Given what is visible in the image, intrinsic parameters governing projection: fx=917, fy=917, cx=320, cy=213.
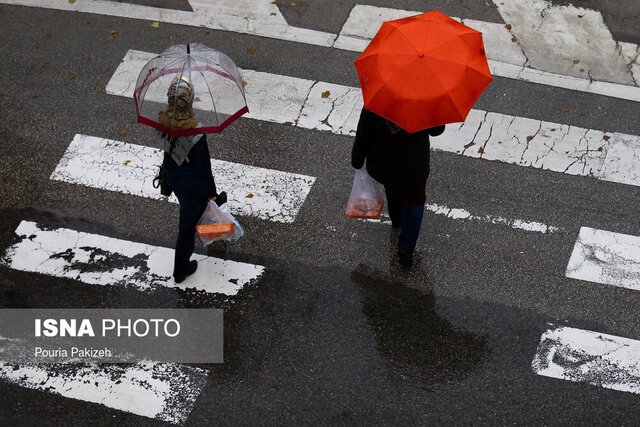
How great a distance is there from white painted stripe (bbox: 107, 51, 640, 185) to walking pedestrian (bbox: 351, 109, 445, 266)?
60.7 inches

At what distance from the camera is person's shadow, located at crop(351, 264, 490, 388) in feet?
22.0

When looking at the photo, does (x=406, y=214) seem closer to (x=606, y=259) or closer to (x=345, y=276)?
(x=345, y=276)

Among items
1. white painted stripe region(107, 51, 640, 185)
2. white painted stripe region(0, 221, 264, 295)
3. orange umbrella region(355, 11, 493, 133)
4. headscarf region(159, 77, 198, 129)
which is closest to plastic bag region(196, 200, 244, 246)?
white painted stripe region(0, 221, 264, 295)

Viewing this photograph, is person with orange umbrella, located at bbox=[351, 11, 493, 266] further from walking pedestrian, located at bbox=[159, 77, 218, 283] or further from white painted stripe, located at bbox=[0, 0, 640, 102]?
white painted stripe, located at bbox=[0, 0, 640, 102]

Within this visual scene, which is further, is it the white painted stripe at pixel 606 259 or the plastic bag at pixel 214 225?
the white painted stripe at pixel 606 259

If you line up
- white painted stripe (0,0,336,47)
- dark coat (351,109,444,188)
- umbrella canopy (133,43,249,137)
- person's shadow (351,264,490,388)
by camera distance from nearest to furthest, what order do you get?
umbrella canopy (133,43,249,137) → dark coat (351,109,444,188) → person's shadow (351,264,490,388) → white painted stripe (0,0,336,47)

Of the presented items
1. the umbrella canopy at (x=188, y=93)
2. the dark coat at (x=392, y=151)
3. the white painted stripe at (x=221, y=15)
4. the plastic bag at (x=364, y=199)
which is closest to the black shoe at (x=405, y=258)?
the plastic bag at (x=364, y=199)

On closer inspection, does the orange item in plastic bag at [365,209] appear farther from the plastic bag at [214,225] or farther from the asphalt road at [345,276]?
the plastic bag at [214,225]

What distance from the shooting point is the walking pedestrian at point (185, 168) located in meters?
6.18

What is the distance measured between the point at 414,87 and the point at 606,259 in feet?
8.18

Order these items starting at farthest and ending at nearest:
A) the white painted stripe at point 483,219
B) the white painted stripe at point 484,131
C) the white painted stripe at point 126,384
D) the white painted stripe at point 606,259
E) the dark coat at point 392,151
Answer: the white painted stripe at point 484,131, the white painted stripe at point 483,219, the white painted stripe at point 606,259, the dark coat at point 392,151, the white painted stripe at point 126,384

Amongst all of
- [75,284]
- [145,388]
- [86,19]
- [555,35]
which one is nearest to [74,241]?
[75,284]

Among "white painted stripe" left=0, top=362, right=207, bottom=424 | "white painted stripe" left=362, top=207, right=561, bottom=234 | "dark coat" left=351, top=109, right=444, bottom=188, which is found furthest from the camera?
"white painted stripe" left=362, top=207, right=561, bottom=234

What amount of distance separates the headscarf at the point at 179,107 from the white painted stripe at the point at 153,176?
1.70m
